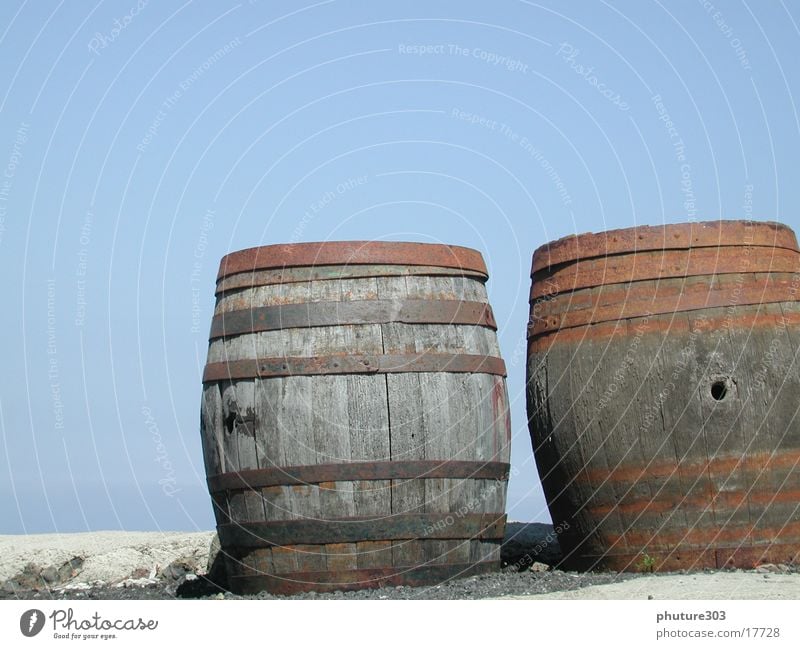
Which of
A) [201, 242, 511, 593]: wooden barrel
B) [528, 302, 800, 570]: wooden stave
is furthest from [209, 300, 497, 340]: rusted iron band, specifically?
[528, 302, 800, 570]: wooden stave

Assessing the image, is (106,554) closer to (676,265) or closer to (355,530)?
(355,530)

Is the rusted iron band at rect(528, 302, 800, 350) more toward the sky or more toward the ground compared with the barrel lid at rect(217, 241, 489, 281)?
more toward the ground

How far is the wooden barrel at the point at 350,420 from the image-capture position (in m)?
6.96

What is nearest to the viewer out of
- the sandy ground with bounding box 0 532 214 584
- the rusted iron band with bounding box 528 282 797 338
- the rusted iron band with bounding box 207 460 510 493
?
the rusted iron band with bounding box 207 460 510 493

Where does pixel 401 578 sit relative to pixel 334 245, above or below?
below

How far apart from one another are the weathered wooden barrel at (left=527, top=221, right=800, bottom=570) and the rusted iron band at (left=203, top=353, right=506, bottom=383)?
0.79 metres

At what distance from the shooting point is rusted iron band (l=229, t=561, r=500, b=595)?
275 inches

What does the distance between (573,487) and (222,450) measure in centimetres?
211

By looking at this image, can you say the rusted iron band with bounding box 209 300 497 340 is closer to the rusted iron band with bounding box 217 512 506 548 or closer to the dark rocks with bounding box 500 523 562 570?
the rusted iron band with bounding box 217 512 506 548

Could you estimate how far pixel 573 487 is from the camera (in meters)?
7.67

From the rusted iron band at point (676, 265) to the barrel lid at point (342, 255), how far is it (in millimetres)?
807
